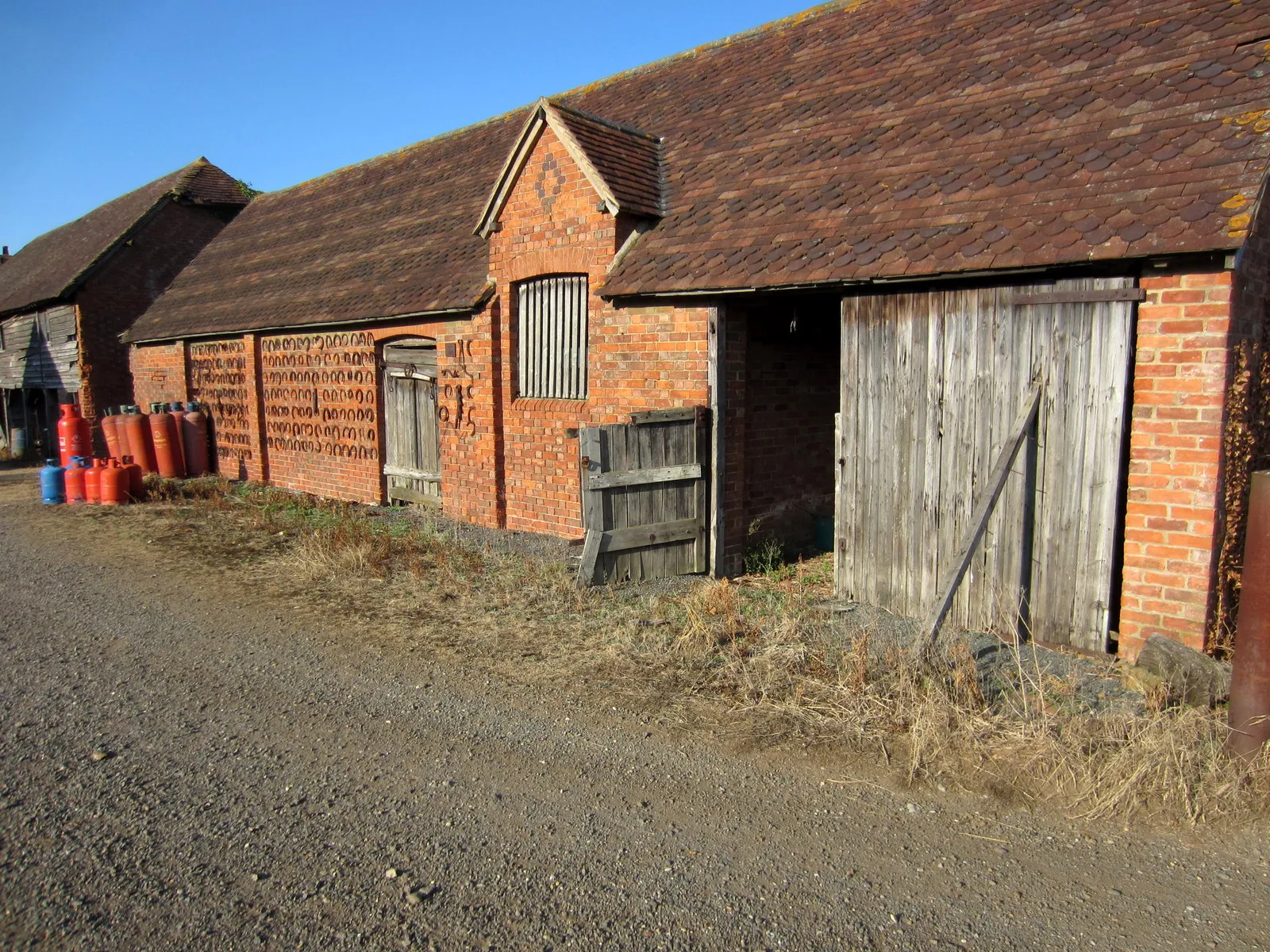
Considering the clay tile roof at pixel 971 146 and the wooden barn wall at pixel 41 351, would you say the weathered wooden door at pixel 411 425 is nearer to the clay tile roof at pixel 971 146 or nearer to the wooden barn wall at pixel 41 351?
the clay tile roof at pixel 971 146

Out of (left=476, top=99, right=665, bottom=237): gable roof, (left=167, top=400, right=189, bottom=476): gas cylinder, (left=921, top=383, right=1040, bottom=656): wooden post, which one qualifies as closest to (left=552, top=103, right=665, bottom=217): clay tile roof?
(left=476, top=99, right=665, bottom=237): gable roof

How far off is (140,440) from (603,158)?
37.7 ft

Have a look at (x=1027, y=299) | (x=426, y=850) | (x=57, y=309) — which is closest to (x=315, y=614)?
(x=426, y=850)

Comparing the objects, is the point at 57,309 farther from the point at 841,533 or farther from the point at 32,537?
the point at 841,533

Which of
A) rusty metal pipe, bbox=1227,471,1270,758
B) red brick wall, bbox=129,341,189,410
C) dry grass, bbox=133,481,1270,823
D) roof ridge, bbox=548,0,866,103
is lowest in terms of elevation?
dry grass, bbox=133,481,1270,823

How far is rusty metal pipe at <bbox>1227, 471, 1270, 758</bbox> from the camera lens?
3.90 meters

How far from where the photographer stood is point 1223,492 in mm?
5168

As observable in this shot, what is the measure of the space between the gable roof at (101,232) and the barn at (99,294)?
3cm

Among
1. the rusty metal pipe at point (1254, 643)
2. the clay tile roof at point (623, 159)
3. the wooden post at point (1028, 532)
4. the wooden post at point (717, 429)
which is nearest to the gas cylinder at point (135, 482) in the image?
the clay tile roof at point (623, 159)

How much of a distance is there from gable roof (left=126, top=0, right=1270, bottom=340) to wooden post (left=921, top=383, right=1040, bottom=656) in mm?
1012

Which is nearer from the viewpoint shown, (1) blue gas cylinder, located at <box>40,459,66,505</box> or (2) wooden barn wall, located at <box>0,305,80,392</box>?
(1) blue gas cylinder, located at <box>40,459,66,505</box>

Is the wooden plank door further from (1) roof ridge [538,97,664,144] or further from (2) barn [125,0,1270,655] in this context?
(1) roof ridge [538,97,664,144]

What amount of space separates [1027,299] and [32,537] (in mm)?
11167

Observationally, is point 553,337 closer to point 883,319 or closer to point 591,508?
point 591,508
